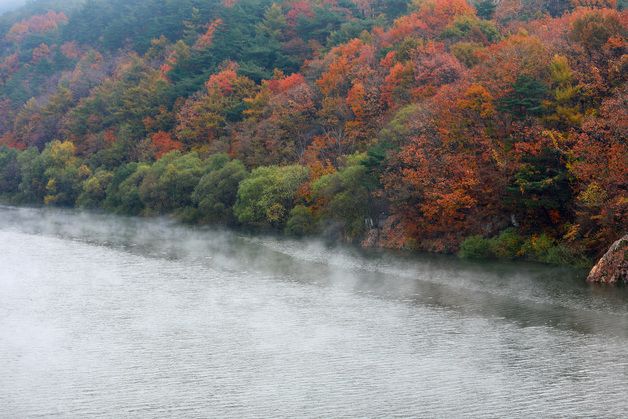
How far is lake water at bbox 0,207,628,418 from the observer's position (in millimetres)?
27938

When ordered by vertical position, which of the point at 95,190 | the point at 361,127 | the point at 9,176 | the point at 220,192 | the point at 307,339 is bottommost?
the point at 9,176

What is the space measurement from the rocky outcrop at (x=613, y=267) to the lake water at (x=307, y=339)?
138 centimetres

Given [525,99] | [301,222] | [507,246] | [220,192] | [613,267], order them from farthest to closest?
[220,192] < [301,222] < [525,99] < [507,246] < [613,267]

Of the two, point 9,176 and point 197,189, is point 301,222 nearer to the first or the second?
point 197,189

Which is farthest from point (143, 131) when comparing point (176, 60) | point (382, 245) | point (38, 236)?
point (382, 245)

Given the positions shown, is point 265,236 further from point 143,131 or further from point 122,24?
point 122,24

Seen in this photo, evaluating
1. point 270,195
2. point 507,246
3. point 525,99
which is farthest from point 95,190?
point 507,246

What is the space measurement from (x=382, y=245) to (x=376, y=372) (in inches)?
1296

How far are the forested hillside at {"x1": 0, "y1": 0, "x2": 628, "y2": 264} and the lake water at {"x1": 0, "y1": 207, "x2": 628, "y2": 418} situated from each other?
17.5 feet

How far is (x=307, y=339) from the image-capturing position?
117 feet

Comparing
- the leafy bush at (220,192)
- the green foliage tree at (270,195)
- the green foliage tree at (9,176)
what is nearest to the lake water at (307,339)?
the green foliage tree at (270,195)

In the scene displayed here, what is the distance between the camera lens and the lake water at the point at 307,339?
27.9 metres

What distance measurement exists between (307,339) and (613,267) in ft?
64.3

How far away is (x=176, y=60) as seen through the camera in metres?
122
